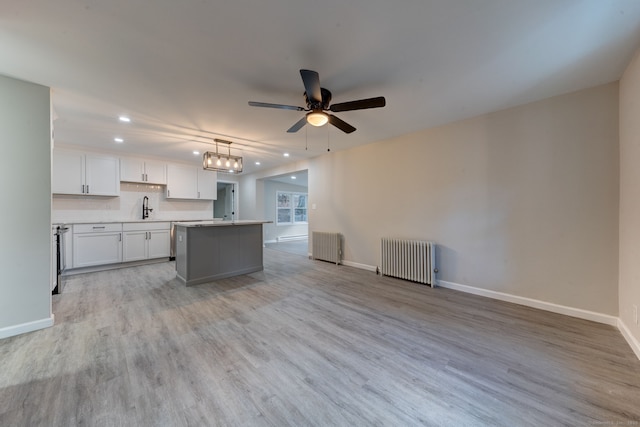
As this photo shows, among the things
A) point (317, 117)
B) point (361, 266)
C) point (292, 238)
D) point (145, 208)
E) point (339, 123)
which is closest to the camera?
point (317, 117)

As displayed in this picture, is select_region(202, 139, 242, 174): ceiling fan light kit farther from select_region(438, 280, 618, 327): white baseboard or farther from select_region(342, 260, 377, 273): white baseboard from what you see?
select_region(438, 280, 618, 327): white baseboard

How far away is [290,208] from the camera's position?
950cm

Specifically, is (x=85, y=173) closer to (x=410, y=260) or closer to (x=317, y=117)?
(x=317, y=117)

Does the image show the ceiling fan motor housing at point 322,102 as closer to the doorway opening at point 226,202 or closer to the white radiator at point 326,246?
the white radiator at point 326,246

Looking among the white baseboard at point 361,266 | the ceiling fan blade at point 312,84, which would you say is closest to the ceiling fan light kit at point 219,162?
the ceiling fan blade at point 312,84

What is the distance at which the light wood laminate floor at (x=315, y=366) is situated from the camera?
4.58 ft

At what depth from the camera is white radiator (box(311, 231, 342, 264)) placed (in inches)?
203

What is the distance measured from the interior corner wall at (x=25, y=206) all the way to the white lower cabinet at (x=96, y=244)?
239 cm

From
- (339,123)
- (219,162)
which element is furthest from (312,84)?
(219,162)

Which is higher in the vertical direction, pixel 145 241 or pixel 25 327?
pixel 145 241

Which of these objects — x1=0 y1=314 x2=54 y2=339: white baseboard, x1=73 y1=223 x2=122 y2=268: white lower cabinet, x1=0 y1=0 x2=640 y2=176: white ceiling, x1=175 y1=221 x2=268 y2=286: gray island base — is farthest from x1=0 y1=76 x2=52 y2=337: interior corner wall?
x1=73 y1=223 x2=122 y2=268: white lower cabinet

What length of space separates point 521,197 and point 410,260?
66.7 inches

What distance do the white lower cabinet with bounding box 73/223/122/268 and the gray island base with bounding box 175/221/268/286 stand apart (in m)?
1.61

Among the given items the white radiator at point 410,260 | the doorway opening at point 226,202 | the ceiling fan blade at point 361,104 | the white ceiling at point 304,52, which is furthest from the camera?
the doorway opening at point 226,202
